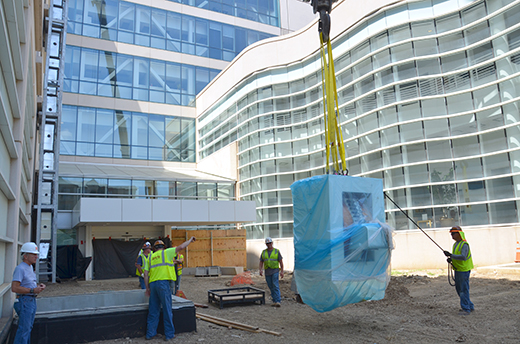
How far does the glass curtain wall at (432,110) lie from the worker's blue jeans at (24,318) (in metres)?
16.6

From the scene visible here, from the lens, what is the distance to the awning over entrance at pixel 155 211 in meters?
20.0

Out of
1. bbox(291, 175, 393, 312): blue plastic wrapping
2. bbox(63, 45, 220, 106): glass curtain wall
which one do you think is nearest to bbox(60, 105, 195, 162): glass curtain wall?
bbox(63, 45, 220, 106): glass curtain wall

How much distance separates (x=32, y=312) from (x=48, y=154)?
1453cm

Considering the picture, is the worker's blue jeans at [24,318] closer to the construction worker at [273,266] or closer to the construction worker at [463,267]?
the construction worker at [273,266]

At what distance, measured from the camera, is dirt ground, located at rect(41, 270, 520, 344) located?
26.2 ft

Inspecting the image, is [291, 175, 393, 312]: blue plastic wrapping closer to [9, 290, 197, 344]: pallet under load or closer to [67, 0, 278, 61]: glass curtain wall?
[9, 290, 197, 344]: pallet under load

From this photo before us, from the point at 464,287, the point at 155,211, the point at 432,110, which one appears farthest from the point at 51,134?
the point at 464,287

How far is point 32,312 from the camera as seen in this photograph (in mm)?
6680

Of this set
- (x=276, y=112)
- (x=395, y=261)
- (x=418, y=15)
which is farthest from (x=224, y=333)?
(x=276, y=112)

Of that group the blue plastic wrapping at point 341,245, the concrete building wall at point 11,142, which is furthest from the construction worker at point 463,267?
the concrete building wall at point 11,142

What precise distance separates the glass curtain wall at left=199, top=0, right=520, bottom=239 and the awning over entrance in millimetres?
3818

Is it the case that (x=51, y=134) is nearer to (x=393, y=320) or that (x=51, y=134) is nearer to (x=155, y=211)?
(x=155, y=211)

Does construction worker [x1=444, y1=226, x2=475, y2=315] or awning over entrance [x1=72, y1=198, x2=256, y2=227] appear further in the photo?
awning over entrance [x1=72, y1=198, x2=256, y2=227]

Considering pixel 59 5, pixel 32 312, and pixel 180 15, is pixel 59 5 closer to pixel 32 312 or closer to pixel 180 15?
pixel 180 15
